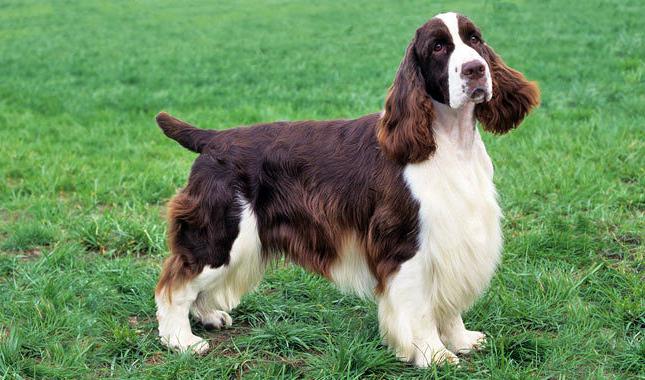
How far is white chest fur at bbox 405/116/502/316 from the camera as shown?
3.13 meters

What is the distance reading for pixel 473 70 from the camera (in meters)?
2.91

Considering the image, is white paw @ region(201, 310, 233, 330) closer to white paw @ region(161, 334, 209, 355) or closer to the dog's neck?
white paw @ region(161, 334, 209, 355)

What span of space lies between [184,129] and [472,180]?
1373 millimetres

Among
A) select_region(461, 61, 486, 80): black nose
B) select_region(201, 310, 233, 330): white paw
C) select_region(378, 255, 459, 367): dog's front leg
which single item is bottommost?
select_region(201, 310, 233, 330): white paw

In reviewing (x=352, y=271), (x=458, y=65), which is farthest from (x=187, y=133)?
(x=458, y=65)

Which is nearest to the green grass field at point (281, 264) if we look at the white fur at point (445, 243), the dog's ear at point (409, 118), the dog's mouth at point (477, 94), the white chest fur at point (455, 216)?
the white fur at point (445, 243)

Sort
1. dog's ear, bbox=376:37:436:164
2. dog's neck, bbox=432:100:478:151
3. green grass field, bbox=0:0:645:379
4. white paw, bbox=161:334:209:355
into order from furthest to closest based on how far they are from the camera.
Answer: white paw, bbox=161:334:209:355
green grass field, bbox=0:0:645:379
dog's neck, bbox=432:100:478:151
dog's ear, bbox=376:37:436:164

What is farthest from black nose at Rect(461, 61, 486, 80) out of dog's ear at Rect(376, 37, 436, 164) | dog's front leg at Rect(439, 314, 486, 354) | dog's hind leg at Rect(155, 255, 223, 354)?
dog's hind leg at Rect(155, 255, 223, 354)

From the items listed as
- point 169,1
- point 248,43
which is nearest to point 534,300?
point 248,43

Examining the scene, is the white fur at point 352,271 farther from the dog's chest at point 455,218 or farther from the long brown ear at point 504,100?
the long brown ear at point 504,100

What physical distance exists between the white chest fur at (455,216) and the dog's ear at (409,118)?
76 millimetres

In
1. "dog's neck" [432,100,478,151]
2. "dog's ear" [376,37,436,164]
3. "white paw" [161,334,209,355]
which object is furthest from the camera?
"white paw" [161,334,209,355]

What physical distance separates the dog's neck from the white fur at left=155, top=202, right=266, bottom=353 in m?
0.91

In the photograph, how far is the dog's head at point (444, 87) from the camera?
2953 millimetres
